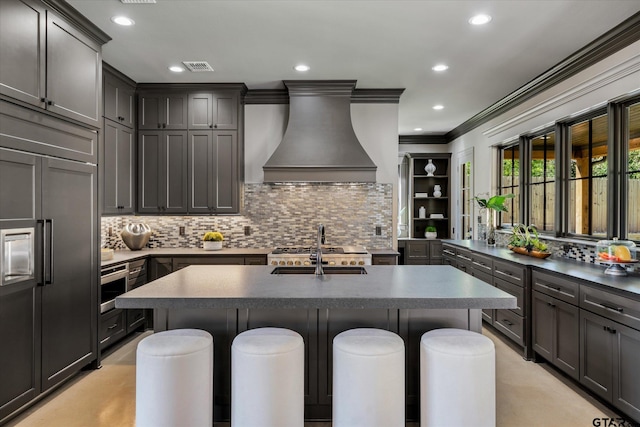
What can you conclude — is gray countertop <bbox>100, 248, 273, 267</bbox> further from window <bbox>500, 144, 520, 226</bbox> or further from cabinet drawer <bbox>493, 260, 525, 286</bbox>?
window <bbox>500, 144, 520, 226</bbox>

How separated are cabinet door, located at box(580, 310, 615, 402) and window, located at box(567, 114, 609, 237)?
1.17m

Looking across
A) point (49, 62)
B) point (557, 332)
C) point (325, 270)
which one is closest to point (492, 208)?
point (557, 332)

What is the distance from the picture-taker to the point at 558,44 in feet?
11.3

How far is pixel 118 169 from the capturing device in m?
4.41

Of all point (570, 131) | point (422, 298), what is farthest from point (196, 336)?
point (570, 131)

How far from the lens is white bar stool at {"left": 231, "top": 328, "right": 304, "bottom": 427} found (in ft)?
6.56

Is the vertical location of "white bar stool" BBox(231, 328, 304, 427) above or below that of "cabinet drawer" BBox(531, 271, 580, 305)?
below

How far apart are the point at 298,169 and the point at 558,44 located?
277 centimetres

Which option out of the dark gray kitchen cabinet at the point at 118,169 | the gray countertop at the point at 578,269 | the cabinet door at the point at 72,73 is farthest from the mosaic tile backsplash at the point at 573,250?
the dark gray kitchen cabinet at the point at 118,169

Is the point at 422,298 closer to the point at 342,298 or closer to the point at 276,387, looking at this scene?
the point at 342,298

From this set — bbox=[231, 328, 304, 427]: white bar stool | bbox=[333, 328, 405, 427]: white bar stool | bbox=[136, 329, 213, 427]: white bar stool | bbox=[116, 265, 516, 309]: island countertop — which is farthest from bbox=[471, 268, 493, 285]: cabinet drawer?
bbox=[136, 329, 213, 427]: white bar stool

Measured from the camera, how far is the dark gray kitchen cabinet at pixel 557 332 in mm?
2959

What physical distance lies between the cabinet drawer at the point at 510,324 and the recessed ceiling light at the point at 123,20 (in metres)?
4.30

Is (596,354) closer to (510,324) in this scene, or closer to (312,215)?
(510,324)
